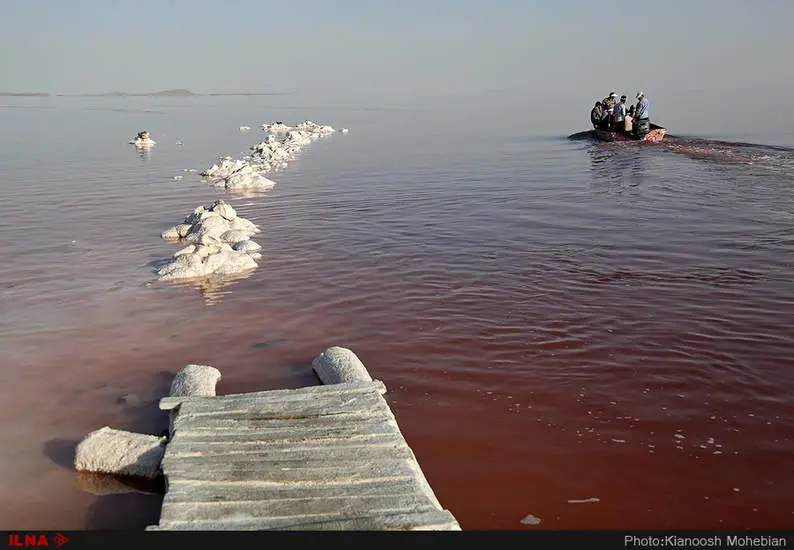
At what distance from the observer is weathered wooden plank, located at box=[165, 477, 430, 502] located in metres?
4.14

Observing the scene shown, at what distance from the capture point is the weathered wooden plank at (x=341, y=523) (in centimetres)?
380

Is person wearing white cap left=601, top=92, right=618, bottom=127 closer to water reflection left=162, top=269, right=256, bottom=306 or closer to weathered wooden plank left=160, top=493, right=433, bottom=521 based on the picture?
water reflection left=162, top=269, right=256, bottom=306

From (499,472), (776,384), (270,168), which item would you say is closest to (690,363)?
(776,384)

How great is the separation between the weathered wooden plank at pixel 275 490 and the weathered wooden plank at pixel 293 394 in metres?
1.17

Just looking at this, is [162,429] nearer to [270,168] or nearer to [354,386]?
[354,386]

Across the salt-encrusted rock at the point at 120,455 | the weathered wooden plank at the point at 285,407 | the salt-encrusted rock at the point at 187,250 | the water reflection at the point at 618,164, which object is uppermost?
the water reflection at the point at 618,164

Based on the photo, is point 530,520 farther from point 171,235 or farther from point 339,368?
point 171,235

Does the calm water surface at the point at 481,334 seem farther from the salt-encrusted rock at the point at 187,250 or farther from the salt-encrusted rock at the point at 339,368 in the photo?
the salt-encrusted rock at the point at 187,250

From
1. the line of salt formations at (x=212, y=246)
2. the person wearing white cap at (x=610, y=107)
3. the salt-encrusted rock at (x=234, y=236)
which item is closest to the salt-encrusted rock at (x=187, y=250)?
the line of salt formations at (x=212, y=246)

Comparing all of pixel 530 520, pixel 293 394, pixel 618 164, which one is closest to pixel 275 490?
pixel 293 394

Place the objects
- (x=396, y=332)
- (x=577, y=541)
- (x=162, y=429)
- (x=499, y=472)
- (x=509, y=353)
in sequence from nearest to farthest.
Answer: (x=577, y=541) → (x=499, y=472) → (x=162, y=429) → (x=509, y=353) → (x=396, y=332)

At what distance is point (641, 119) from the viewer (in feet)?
77.0

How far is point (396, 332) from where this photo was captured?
288 inches

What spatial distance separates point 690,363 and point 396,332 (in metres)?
2.99
